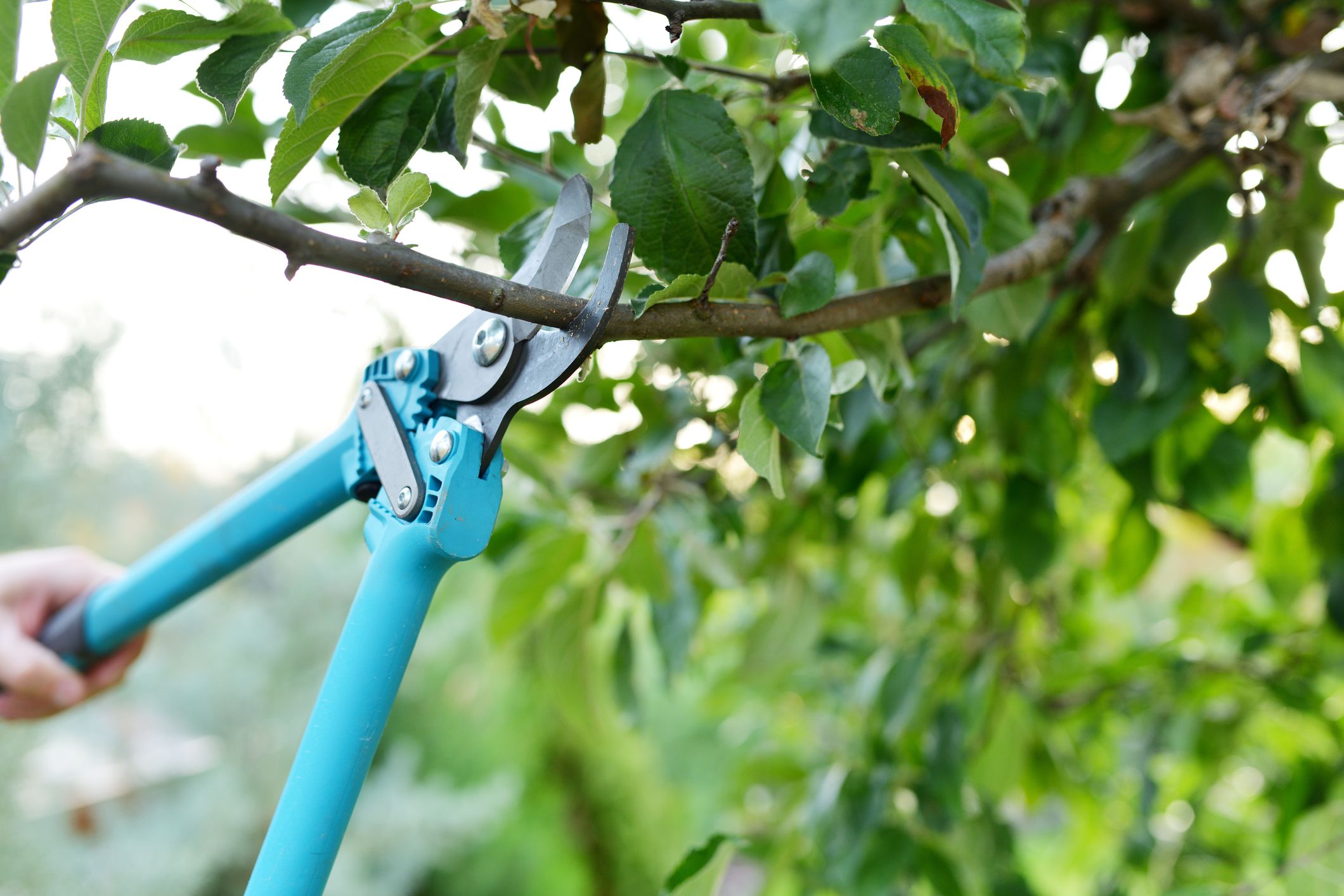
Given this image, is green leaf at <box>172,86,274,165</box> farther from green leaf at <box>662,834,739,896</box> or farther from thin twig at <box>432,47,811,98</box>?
green leaf at <box>662,834,739,896</box>

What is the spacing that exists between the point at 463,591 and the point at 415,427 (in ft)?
5.17

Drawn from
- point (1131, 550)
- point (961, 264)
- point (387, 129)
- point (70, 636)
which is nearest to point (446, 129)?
point (387, 129)

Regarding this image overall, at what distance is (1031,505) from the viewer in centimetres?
38

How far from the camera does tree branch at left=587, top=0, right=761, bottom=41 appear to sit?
16 cm

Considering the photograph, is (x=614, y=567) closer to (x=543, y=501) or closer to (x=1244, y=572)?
(x=543, y=501)

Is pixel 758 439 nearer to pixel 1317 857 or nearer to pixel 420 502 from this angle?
pixel 420 502

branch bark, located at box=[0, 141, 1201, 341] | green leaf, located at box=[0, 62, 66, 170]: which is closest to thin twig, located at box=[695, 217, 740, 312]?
branch bark, located at box=[0, 141, 1201, 341]

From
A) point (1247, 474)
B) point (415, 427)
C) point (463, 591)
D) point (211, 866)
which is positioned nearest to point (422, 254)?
point (415, 427)

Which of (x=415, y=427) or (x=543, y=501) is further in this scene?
(x=543, y=501)

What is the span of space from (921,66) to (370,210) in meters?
0.10

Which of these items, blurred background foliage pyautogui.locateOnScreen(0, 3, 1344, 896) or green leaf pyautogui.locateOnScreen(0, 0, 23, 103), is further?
blurred background foliage pyautogui.locateOnScreen(0, 3, 1344, 896)

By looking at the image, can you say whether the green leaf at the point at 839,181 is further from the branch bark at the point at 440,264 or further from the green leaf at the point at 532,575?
the green leaf at the point at 532,575

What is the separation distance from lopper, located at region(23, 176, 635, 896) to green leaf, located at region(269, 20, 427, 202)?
1.7 inches

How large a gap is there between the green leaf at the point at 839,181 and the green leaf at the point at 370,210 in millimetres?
94
